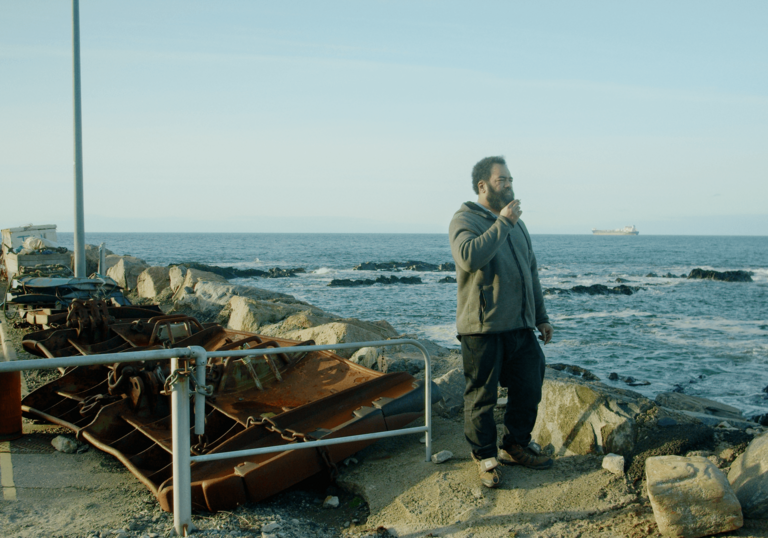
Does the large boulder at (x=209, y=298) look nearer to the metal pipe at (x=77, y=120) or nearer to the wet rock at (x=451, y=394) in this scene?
the metal pipe at (x=77, y=120)

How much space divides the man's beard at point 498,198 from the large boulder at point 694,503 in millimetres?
1823

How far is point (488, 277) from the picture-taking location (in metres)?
3.72

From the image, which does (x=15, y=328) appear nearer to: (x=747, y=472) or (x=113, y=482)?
(x=113, y=482)

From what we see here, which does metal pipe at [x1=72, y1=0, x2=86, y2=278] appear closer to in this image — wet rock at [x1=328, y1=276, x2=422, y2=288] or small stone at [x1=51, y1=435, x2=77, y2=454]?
small stone at [x1=51, y1=435, x2=77, y2=454]

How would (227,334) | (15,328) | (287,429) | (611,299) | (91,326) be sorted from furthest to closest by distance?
(611,299), (15,328), (91,326), (227,334), (287,429)

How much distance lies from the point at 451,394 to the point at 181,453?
10.1 feet

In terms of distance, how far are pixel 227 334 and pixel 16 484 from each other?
2892 mm

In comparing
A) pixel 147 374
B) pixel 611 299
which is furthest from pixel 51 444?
pixel 611 299

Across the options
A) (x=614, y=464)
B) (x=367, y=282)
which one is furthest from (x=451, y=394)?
(x=367, y=282)

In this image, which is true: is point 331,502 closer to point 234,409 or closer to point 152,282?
point 234,409

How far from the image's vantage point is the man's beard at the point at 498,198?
3.86 metres

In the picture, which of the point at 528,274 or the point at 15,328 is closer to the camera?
the point at 528,274

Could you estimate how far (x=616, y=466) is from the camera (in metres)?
3.87

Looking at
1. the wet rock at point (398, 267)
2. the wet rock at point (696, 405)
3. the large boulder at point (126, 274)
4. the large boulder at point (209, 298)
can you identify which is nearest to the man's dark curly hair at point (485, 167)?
the wet rock at point (696, 405)
